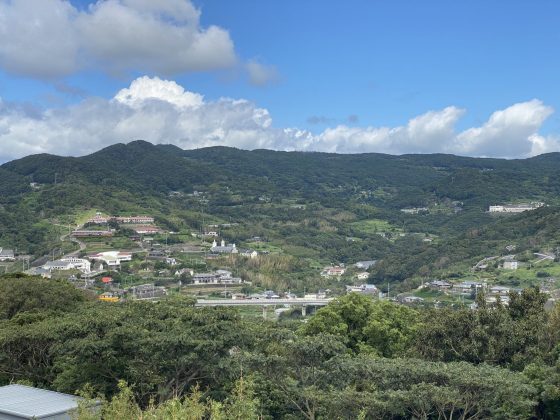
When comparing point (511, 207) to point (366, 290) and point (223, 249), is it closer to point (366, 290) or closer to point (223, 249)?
point (223, 249)

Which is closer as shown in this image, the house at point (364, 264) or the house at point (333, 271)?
the house at point (333, 271)

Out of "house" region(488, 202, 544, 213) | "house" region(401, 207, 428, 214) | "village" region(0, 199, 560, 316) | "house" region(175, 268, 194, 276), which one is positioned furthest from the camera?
"house" region(401, 207, 428, 214)

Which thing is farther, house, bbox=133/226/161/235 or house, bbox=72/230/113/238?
house, bbox=133/226/161/235

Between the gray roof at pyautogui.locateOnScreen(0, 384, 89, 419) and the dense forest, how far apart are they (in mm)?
837

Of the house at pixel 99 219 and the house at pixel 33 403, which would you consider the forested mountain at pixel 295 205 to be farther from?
the house at pixel 33 403

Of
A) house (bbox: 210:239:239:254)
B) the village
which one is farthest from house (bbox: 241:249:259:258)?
house (bbox: 210:239:239:254)

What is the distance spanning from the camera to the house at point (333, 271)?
85875 mm

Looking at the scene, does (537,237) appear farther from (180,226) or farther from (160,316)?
(160,316)

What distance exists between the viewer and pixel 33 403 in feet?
52.3

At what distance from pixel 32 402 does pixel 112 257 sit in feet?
209

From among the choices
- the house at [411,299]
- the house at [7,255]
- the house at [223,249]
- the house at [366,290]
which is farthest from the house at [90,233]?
the house at [411,299]

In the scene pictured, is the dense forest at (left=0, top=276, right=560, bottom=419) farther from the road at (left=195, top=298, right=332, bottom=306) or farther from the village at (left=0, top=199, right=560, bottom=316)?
the road at (left=195, top=298, right=332, bottom=306)

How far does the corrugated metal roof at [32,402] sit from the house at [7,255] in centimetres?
6793

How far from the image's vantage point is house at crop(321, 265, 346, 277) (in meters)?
85.9
